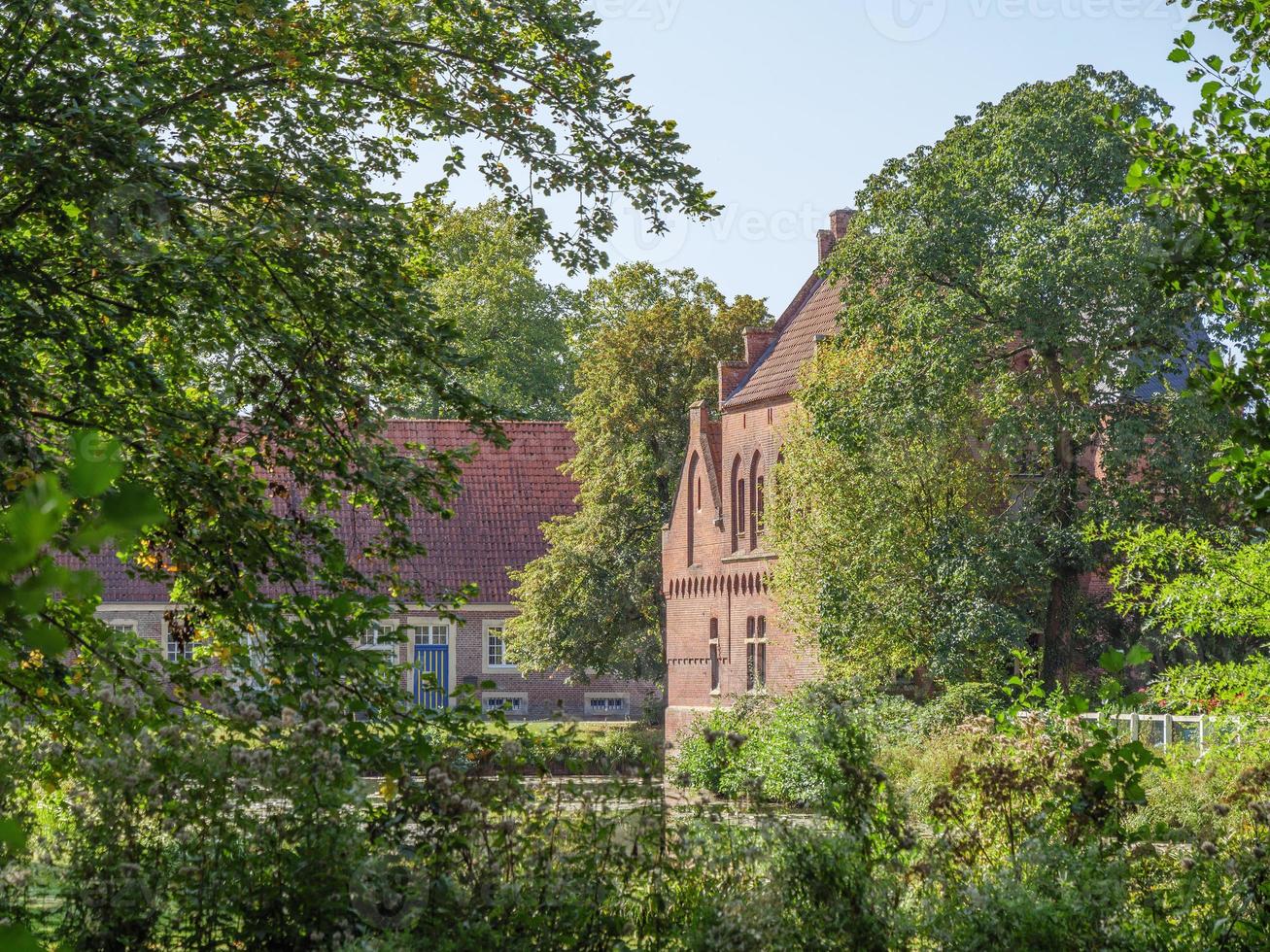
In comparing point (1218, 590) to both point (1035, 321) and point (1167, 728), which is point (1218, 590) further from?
point (1035, 321)

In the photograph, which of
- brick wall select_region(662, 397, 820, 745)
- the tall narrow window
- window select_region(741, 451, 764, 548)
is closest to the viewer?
brick wall select_region(662, 397, 820, 745)

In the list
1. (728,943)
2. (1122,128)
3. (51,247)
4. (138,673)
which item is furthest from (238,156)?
(728,943)

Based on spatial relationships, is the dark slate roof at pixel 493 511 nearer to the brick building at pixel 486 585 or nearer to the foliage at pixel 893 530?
the brick building at pixel 486 585

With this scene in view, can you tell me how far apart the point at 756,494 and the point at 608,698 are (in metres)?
11.8

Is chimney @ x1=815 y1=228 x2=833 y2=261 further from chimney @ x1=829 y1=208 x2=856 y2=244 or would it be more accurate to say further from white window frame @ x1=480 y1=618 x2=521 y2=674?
white window frame @ x1=480 y1=618 x2=521 y2=674

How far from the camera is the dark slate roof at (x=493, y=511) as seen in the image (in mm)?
47156

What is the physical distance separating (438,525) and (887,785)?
42.6 m

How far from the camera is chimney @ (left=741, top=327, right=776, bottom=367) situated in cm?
4097

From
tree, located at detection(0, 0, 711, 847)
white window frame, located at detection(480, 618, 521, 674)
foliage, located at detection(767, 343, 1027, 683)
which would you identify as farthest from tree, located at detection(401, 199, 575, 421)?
tree, located at detection(0, 0, 711, 847)

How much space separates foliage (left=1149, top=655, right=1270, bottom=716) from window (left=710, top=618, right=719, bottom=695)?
2502cm

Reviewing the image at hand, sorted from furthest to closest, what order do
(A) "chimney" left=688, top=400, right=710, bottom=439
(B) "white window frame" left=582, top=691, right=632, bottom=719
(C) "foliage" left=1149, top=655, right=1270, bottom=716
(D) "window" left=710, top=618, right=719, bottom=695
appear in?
(B) "white window frame" left=582, top=691, right=632, bottom=719 < (A) "chimney" left=688, top=400, right=710, bottom=439 < (D) "window" left=710, top=618, right=719, bottom=695 < (C) "foliage" left=1149, top=655, right=1270, bottom=716

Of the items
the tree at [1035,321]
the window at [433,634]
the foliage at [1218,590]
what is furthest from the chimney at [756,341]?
the foliage at [1218,590]

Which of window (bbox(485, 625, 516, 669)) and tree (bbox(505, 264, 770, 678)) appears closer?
tree (bbox(505, 264, 770, 678))

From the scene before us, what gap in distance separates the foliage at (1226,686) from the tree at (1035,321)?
11221 millimetres
